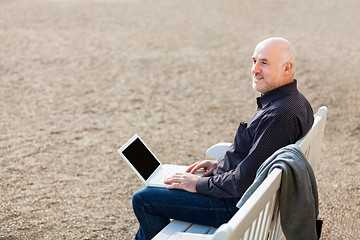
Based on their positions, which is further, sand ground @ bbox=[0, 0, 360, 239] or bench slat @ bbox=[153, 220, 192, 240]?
sand ground @ bbox=[0, 0, 360, 239]

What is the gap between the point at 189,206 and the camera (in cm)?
351

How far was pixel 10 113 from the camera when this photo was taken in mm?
7840

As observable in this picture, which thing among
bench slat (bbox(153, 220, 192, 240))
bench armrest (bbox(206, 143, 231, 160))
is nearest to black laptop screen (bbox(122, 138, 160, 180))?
bench slat (bbox(153, 220, 192, 240))

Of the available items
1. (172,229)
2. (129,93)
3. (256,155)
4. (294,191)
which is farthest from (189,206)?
(129,93)

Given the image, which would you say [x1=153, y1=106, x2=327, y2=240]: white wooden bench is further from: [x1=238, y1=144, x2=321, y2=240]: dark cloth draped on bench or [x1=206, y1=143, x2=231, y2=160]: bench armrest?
[x1=206, y1=143, x2=231, y2=160]: bench armrest

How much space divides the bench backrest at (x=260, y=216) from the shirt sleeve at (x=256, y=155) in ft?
0.41

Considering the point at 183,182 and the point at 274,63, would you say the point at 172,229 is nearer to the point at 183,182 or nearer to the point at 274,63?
the point at 183,182

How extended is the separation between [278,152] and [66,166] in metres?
3.66

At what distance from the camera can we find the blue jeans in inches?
138

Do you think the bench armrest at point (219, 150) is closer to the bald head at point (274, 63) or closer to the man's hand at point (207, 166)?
the man's hand at point (207, 166)

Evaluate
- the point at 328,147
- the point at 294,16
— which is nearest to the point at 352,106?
the point at 328,147

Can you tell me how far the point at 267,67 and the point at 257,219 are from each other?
1.13 metres

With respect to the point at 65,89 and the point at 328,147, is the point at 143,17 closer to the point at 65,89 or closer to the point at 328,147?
the point at 65,89

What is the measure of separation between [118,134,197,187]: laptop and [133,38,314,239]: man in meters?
0.17
